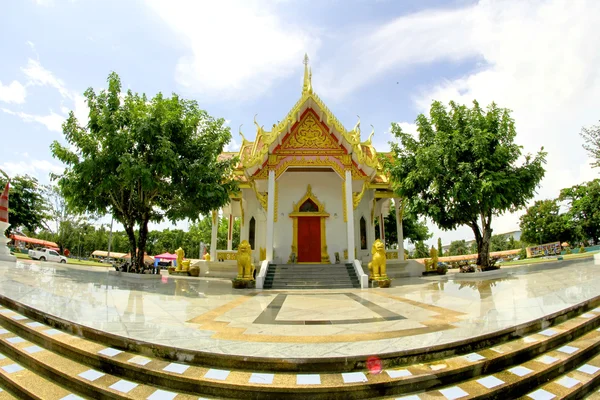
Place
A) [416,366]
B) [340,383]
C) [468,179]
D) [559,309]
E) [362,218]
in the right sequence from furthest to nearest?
[362,218] < [468,179] < [559,309] < [416,366] < [340,383]

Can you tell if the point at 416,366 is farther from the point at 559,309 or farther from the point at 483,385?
the point at 559,309

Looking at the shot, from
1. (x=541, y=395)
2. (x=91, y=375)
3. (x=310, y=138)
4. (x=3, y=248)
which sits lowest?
(x=541, y=395)

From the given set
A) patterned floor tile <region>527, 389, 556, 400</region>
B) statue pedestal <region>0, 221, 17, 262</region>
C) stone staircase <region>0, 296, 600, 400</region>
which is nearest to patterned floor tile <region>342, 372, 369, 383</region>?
stone staircase <region>0, 296, 600, 400</region>

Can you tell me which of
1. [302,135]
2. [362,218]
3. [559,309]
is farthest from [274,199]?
[559,309]

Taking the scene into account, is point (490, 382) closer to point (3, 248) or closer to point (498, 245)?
point (3, 248)

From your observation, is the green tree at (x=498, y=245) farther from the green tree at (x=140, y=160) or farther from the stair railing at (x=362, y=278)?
the green tree at (x=140, y=160)

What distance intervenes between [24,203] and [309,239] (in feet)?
91.6

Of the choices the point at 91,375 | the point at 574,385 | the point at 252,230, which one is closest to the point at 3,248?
the point at 252,230

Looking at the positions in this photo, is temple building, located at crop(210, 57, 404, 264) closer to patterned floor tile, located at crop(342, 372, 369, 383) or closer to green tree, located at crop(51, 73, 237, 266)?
green tree, located at crop(51, 73, 237, 266)

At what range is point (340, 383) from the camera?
8.34ft

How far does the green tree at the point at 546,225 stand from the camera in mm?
37625

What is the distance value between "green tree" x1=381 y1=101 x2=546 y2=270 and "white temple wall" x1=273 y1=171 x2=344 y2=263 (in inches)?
107

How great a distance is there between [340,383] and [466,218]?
12186mm

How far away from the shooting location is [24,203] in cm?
2748
